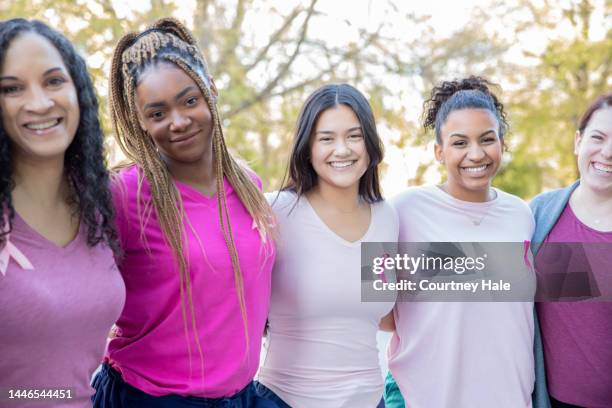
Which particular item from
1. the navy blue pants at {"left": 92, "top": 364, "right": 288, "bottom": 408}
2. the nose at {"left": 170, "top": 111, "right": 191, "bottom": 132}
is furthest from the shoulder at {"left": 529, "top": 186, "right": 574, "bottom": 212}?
the nose at {"left": 170, "top": 111, "right": 191, "bottom": 132}

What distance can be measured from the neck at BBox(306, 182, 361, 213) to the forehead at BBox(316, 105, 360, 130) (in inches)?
10.7

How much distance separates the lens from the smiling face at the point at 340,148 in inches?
106

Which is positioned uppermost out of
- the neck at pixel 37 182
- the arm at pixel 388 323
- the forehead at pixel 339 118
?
the forehead at pixel 339 118

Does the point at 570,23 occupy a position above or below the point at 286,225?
above

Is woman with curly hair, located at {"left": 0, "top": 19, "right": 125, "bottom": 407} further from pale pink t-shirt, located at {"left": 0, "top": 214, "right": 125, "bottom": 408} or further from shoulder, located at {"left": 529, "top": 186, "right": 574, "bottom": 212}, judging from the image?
shoulder, located at {"left": 529, "top": 186, "right": 574, "bottom": 212}

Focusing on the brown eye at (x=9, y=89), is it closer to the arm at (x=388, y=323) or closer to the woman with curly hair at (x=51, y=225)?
the woman with curly hair at (x=51, y=225)

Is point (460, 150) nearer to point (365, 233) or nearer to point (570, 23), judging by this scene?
point (365, 233)

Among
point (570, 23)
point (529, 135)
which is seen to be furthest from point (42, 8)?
point (529, 135)

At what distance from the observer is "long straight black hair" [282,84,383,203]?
2.72 meters

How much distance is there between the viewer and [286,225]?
8.86 feet

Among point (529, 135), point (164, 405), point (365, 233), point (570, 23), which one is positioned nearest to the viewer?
point (164, 405)

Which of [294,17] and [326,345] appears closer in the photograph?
[326,345]

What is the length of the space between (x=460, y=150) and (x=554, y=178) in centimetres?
1076

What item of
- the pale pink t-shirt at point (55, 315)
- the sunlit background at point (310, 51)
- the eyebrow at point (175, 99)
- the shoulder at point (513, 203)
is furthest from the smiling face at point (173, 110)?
the sunlit background at point (310, 51)
